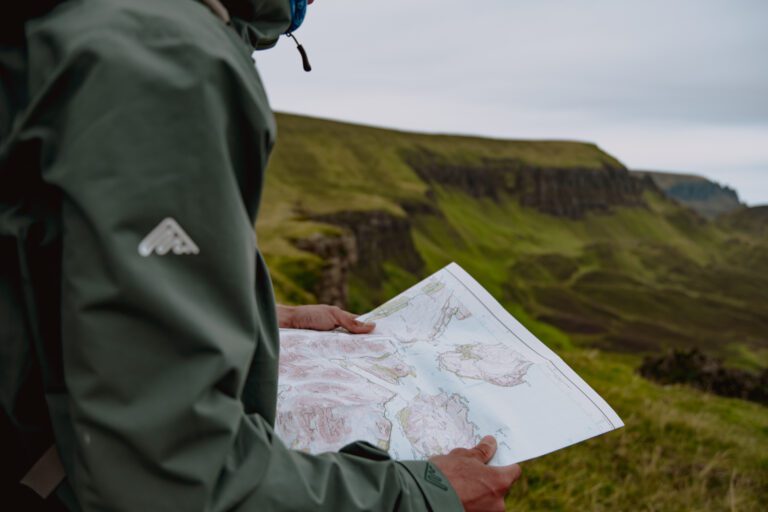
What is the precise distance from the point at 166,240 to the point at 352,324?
4.39 ft

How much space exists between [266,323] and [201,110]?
0.54m

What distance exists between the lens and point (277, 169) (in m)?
107

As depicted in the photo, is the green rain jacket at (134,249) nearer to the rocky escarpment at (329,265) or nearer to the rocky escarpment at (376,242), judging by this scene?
the rocky escarpment at (329,265)

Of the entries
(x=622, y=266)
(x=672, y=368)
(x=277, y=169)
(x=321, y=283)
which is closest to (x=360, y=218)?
(x=277, y=169)

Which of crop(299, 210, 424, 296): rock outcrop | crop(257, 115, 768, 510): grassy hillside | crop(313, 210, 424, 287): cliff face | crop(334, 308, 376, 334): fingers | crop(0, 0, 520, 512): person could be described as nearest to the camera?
crop(0, 0, 520, 512): person

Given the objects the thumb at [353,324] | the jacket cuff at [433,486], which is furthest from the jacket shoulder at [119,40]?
the thumb at [353,324]

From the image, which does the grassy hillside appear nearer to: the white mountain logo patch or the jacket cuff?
the jacket cuff

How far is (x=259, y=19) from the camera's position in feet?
5.31

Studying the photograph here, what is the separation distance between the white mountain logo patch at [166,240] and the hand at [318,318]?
4.32ft

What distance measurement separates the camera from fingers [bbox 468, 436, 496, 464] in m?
1.74

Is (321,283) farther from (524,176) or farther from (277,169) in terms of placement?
(524,176)

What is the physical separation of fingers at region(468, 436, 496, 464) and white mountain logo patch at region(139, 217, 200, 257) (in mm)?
975

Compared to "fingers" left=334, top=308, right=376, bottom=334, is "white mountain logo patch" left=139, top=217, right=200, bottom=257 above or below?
above

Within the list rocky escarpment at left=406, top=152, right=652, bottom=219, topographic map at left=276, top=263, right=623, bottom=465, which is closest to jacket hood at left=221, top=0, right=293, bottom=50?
topographic map at left=276, top=263, right=623, bottom=465
